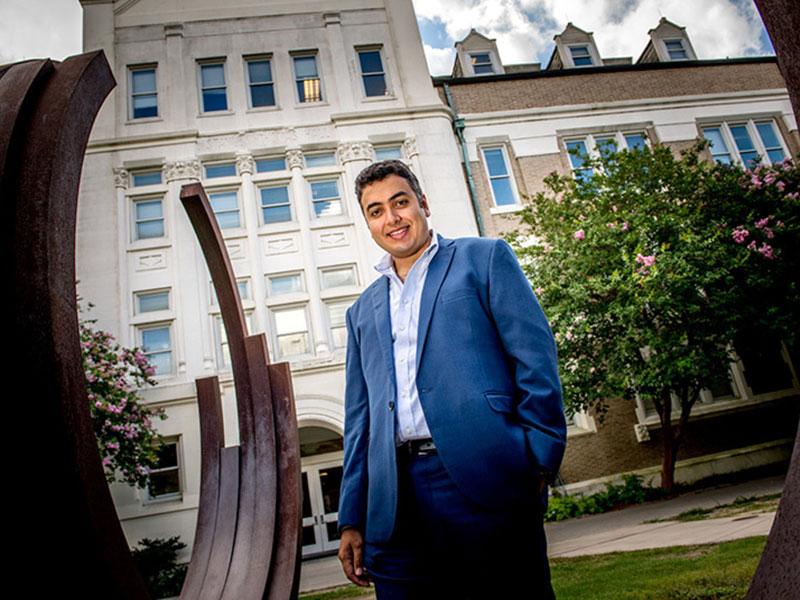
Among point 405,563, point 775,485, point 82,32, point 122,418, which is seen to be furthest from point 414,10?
point 405,563

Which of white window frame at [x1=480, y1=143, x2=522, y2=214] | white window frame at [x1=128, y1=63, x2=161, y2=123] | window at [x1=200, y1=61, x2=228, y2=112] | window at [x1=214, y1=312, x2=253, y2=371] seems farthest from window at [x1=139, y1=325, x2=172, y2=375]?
white window frame at [x1=480, y1=143, x2=522, y2=214]

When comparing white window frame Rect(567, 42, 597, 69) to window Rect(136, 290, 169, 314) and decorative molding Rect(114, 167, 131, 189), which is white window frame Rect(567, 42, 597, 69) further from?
window Rect(136, 290, 169, 314)

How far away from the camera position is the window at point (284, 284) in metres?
14.9

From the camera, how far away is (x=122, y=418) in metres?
10.1

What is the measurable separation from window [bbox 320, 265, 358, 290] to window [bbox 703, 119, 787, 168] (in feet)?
44.1

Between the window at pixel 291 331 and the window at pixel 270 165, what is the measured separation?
4.82 m

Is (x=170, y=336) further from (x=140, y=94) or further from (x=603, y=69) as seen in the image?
(x=603, y=69)

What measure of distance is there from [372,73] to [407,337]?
17.6m

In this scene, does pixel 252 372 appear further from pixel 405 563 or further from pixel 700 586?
pixel 700 586

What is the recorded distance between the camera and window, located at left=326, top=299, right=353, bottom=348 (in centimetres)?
1472

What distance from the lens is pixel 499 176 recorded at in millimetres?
16516

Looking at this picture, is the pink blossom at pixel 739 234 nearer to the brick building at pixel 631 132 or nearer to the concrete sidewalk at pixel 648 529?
the brick building at pixel 631 132

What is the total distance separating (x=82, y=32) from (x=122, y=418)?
560 inches

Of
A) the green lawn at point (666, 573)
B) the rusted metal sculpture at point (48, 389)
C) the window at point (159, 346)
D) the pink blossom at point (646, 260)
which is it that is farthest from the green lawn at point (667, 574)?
the window at point (159, 346)
